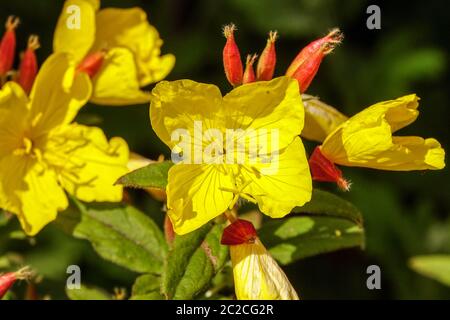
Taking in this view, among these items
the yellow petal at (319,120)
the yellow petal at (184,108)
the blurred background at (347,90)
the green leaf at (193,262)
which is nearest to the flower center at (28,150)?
the yellow petal at (184,108)

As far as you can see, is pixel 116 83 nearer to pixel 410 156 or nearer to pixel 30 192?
pixel 30 192

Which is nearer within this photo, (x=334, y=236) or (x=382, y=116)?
(x=382, y=116)

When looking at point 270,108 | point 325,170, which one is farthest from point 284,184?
point 270,108

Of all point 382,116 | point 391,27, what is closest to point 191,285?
point 382,116

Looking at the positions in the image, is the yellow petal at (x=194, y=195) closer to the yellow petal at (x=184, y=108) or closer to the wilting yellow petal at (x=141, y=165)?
the yellow petal at (x=184, y=108)

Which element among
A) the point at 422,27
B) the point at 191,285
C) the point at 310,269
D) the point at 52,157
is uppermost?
the point at 422,27
